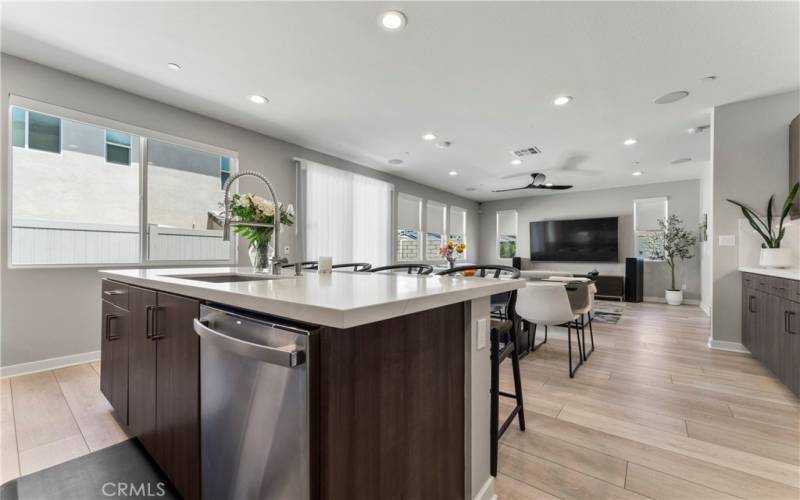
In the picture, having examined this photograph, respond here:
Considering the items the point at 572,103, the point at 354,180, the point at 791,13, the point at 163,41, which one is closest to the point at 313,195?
the point at 354,180

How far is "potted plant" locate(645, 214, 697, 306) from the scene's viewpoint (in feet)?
21.9

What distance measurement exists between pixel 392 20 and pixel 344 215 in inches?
139

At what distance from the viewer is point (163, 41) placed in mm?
2414

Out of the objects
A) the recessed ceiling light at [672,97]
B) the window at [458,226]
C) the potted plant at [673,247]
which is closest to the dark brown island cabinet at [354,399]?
the recessed ceiling light at [672,97]

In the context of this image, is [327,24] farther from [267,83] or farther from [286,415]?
[286,415]

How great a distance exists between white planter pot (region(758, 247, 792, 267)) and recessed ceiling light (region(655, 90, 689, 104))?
1647 millimetres

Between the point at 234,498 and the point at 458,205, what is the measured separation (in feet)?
27.2

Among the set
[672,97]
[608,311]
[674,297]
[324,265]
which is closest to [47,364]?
[324,265]

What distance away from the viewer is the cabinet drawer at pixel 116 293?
1.63 m

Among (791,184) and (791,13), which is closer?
(791,13)

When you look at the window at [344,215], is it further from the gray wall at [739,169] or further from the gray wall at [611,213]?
the gray wall at [739,169]

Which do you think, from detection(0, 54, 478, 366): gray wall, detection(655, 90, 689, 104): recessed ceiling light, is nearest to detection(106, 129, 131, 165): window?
detection(0, 54, 478, 366): gray wall

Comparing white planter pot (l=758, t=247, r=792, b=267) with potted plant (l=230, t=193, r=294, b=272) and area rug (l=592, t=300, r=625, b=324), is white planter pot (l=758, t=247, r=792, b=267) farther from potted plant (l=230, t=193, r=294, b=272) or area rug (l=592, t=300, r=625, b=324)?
potted plant (l=230, t=193, r=294, b=272)

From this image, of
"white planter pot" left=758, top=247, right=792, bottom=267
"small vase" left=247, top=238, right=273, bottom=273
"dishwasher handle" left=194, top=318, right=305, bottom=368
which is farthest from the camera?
"white planter pot" left=758, top=247, right=792, bottom=267
